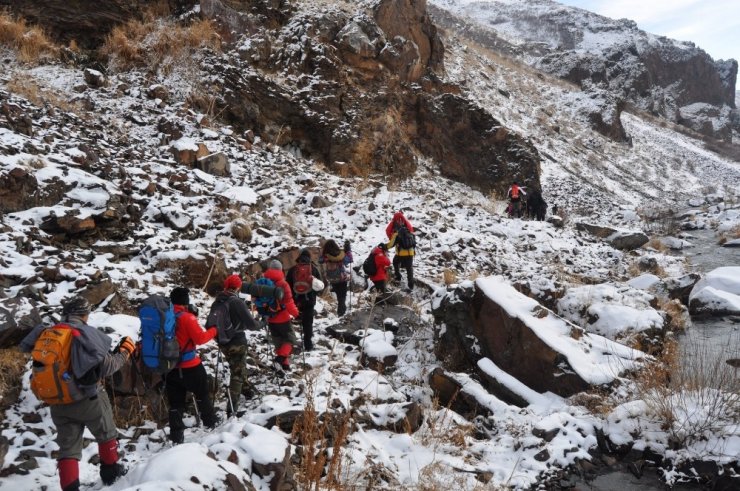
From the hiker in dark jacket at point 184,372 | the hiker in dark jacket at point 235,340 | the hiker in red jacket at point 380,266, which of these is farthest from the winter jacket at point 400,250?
the hiker in dark jacket at point 184,372

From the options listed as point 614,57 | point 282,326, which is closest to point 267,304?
point 282,326

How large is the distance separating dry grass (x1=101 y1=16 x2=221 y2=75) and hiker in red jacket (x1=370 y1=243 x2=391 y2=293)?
8.84 meters

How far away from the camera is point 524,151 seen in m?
17.8

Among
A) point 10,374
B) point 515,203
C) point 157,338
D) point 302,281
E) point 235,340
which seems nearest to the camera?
point 157,338

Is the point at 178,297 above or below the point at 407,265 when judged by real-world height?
above

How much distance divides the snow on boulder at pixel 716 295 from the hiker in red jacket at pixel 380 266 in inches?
253

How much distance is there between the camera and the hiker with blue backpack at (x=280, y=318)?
573cm

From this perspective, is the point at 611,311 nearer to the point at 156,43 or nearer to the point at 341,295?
the point at 341,295

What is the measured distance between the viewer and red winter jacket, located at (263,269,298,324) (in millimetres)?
5707

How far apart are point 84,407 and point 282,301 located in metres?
2.49

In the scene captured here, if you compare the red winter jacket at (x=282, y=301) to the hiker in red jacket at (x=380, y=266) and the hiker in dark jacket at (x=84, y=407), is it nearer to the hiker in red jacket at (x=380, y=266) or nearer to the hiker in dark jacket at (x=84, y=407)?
the hiker in dark jacket at (x=84, y=407)

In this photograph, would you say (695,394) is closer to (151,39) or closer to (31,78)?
(31,78)

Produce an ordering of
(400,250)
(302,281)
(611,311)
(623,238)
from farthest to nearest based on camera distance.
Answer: (623,238), (400,250), (611,311), (302,281)

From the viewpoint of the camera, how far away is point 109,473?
375cm
